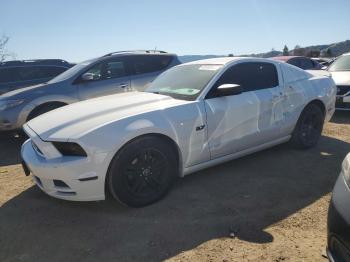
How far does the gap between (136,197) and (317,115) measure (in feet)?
11.0

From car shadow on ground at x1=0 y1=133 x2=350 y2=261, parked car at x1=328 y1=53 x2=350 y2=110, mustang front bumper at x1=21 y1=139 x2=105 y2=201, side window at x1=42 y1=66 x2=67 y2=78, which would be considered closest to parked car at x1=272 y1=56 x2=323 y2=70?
parked car at x1=328 y1=53 x2=350 y2=110

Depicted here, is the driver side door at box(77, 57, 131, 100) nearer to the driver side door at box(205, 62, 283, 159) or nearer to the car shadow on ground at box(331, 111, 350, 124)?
the driver side door at box(205, 62, 283, 159)

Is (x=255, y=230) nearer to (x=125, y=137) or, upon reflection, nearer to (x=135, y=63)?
(x=125, y=137)

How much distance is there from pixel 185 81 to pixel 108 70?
3301 millimetres

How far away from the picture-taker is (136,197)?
3.69 metres

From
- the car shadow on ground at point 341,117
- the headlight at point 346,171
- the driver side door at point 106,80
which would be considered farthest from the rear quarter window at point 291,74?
the driver side door at point 106,80

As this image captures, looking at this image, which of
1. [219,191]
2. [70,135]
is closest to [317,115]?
[219,191]

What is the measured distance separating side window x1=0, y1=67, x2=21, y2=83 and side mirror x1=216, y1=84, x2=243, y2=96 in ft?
22.4

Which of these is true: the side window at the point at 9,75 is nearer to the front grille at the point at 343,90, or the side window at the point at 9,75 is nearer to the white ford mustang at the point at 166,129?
the white ford mustang at the point at 166,129

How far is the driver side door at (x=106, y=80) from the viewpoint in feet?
23.2

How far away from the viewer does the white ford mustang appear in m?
3.42

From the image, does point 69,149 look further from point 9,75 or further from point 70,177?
point 9,75

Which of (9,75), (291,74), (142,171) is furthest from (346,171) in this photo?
(9,75)

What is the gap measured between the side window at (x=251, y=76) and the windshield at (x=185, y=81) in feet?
0.58
